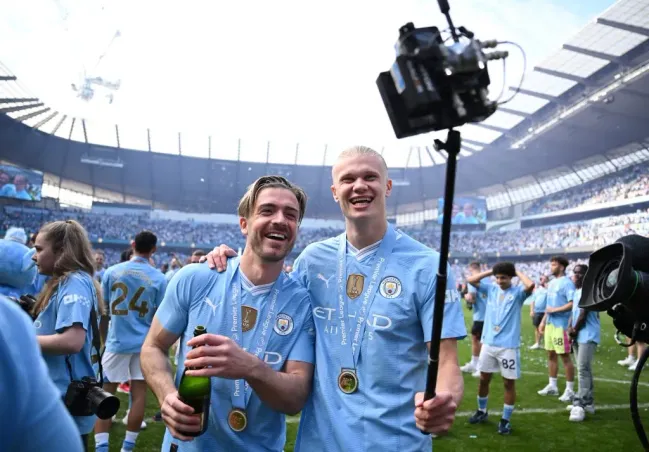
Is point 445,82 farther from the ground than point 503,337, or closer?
farther from the ground

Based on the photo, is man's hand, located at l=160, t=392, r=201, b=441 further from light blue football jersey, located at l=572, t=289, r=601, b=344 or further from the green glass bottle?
light blue football jersey, located at l=572, t=289, r=601, b=344

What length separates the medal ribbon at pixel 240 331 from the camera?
2227 mm

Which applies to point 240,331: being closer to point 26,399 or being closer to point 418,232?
point 26,399

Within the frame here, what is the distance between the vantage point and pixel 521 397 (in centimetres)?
809

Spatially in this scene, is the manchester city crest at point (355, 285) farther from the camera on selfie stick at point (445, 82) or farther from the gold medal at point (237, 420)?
the camera on selfie stick at point (445, 82)

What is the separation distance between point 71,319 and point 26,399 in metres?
2.52

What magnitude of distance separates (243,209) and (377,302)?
86 centimetres

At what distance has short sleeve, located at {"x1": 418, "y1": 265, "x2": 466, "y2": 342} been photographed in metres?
2.15

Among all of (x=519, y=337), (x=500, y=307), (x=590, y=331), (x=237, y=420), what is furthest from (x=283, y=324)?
(x=590, y=331)

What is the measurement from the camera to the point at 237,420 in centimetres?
220

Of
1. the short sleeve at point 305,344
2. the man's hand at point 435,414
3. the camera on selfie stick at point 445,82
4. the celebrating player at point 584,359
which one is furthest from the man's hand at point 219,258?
the celebrating player at point 584,359

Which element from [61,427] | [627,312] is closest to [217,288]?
[61,427]

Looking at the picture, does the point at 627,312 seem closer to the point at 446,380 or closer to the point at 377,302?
the point at 446,380

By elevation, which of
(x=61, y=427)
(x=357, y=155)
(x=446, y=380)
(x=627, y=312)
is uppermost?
(x=357, y=155)
